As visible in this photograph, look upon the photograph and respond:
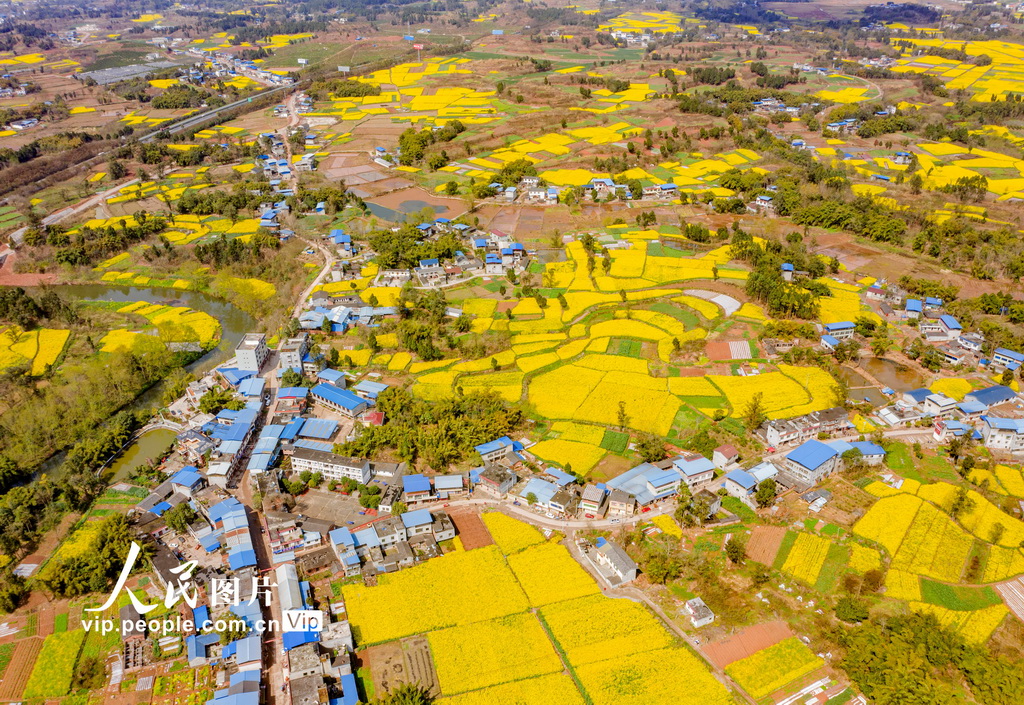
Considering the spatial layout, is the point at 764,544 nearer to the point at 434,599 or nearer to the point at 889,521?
the point at 889,521

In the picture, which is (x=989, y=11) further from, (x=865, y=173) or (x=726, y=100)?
(x=865, y=173)

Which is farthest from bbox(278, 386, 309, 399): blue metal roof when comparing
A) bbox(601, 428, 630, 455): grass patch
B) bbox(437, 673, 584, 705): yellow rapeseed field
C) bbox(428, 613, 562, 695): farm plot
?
bbox(437, 673, 584, 705): yellow rapeseed field

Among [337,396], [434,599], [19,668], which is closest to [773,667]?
[434,599]

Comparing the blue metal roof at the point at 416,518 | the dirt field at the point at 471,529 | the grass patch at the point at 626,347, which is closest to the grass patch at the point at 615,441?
the grass patch at the point at 626,347

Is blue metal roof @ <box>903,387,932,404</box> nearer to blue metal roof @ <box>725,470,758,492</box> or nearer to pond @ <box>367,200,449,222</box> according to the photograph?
blue metal roof @ <box>725,470,758,492</box>

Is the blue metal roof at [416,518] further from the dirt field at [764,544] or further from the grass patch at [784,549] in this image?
the grass patch at [784,549]

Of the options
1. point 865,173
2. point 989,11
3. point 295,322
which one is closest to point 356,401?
point 295,322

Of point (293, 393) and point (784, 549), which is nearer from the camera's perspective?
point (784, 549)
